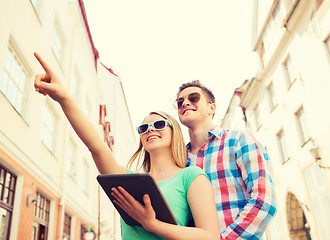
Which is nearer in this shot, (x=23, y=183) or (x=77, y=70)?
(x=23, y=183)

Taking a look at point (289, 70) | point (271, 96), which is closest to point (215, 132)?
point (289, 70)

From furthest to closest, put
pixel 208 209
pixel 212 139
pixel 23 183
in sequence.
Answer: pixel 23 183, pixel 212 139, pixel 208 209

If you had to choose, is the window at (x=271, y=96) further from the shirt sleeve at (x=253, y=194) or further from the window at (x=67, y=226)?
the shirt sleeve at (x=253, y=194)

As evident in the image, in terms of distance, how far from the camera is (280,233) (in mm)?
18047

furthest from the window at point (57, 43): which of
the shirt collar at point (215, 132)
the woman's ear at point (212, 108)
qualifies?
the shirt collar at point (215, 132)

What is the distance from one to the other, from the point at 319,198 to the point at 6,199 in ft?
38.6

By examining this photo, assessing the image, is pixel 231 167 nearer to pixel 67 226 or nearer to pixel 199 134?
pixel 199 134

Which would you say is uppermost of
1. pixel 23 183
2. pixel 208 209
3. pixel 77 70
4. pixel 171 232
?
pixel 77 70

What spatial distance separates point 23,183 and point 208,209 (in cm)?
870

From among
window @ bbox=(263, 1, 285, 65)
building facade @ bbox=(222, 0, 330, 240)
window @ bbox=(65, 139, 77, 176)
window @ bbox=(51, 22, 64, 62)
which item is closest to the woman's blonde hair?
building facade @ bbox=(222, 0, 330, 240)

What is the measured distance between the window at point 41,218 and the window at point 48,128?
197 centimetres

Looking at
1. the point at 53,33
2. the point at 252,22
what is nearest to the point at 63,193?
the point at 53,33

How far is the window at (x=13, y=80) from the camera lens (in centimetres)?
865

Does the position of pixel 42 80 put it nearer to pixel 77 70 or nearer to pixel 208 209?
pixel 208 209
